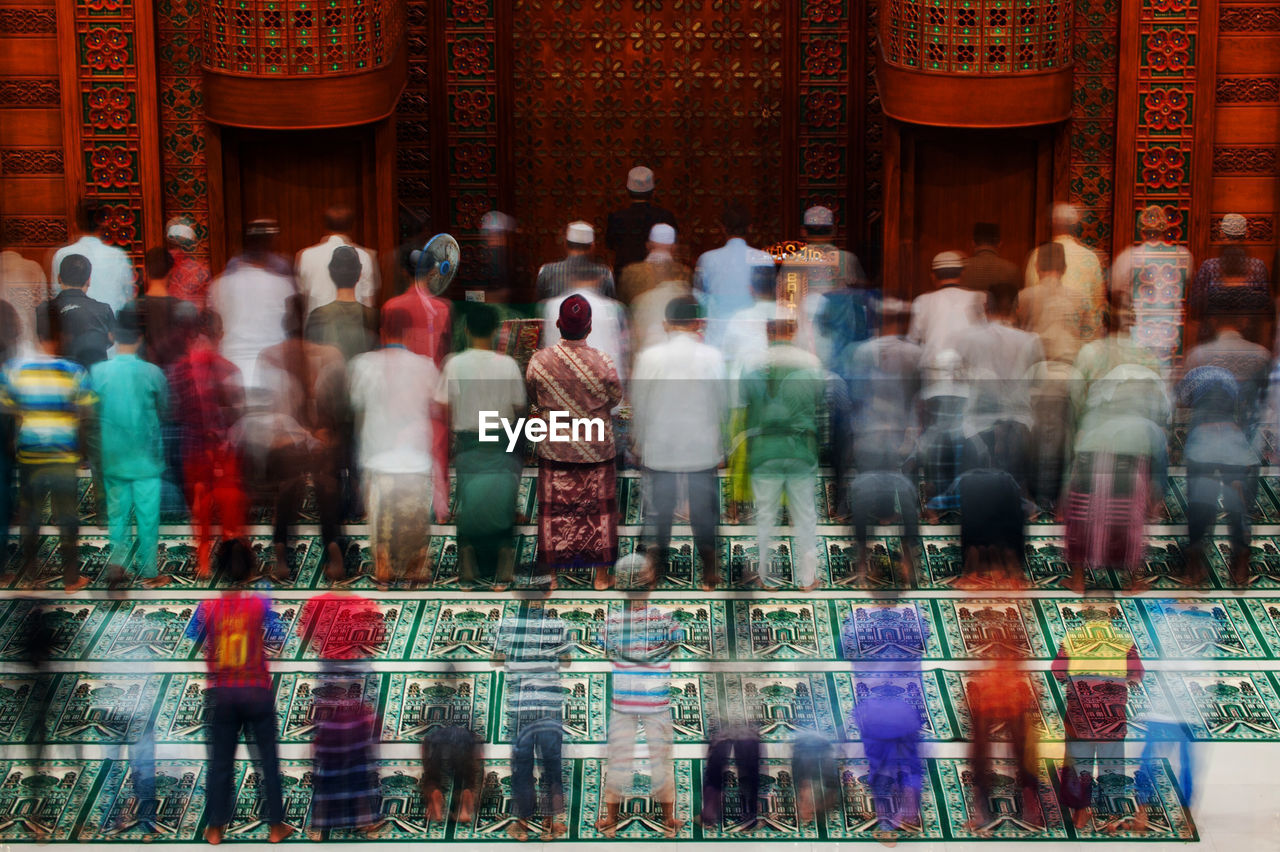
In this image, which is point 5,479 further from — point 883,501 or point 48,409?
point 883,501

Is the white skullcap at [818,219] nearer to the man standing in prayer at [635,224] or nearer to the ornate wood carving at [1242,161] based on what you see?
the man standing in prayer at [635,224]

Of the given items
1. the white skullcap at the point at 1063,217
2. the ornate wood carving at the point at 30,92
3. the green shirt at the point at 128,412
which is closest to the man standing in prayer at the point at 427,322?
the green shirt at the point at 128,412

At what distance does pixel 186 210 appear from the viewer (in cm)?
1292

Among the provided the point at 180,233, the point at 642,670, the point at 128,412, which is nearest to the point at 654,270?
the point at 180,233

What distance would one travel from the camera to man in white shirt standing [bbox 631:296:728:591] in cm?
910

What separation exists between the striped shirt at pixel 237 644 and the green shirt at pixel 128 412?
1.64 m

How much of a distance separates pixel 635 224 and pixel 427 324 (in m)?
2.17

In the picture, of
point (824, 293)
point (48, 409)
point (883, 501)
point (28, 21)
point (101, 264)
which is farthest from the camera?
point (28, 21)

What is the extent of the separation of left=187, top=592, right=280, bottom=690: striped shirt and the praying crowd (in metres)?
0.59

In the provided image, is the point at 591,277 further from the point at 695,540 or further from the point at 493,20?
the point at 493,20

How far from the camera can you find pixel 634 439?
9.62 metres

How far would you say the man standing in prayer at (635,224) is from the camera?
11461 millimetres

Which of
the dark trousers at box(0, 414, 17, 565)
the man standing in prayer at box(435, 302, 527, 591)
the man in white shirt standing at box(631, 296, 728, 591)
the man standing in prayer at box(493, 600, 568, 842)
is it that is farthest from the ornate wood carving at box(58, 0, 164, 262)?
the man standing in prayer at box(493, 600, 568, 842)

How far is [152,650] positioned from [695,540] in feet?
9.62
